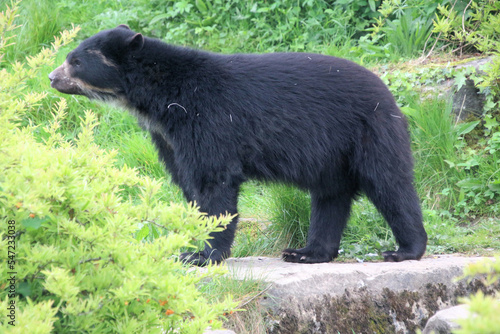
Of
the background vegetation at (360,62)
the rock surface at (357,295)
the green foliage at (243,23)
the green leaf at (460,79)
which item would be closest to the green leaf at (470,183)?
the background vegetation at (360,62)

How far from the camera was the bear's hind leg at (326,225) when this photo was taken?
4.48m

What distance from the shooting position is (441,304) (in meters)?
3.63

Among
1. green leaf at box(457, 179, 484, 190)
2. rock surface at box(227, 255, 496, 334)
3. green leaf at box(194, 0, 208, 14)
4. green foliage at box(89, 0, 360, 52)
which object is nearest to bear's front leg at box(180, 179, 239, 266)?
rock surface at box(227, 255, 496, 334)

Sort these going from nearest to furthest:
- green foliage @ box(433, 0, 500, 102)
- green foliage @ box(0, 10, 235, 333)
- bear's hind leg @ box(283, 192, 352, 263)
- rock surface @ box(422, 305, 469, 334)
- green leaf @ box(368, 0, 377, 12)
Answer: green foliage @ box(0, 10, 235, 333), rock surface @ box(422, 305, 469, 334), bear's hind leg @ box(283, 192, 352, 263), green foliage @ box(433, 0, 500, 102), green leaf @ box(368, 0, 377, 12)

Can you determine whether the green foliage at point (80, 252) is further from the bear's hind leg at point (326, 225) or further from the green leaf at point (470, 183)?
the green leaf at point (470, 183)

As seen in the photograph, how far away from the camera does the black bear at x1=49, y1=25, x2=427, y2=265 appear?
4016 mm

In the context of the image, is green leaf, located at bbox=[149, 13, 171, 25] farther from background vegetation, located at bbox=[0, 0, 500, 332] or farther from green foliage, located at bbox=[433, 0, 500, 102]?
green foliage, located at bbox=[433, 0, 500, 102]

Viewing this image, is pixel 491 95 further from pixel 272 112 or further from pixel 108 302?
pixel 108 302

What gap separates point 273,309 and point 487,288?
1.45m

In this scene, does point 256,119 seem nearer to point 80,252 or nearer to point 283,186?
point 283,186

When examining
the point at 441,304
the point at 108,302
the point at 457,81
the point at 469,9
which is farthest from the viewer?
the point at 469,9

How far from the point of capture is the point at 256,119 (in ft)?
13.5

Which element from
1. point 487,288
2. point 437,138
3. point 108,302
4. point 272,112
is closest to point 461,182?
point 437,138

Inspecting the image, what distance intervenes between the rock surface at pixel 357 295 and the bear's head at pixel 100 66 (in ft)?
5.43
